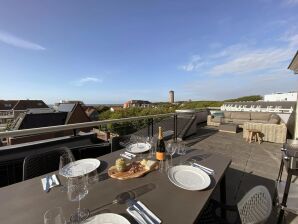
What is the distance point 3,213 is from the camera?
0.80 metres

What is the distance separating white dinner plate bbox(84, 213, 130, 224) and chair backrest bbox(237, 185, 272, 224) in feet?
2.30

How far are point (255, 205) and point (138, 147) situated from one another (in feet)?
3.94

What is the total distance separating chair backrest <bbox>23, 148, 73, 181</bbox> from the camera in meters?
1.49

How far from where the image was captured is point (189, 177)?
1.21 metres

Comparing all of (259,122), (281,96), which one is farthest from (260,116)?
(281,96)

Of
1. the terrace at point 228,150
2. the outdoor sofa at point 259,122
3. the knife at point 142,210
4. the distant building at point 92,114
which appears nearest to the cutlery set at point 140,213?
the knife at point 142,210

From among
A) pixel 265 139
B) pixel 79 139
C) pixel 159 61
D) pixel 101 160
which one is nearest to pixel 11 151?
pixel 79 139

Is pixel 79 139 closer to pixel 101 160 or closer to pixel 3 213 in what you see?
pixel 101 160

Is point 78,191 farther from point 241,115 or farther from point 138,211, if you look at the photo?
point 241,115

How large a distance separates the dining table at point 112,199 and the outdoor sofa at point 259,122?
506cm

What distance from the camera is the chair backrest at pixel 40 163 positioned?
149cm

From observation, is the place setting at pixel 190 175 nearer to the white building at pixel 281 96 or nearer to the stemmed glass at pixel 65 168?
the stemmed glass at pixel 65 168

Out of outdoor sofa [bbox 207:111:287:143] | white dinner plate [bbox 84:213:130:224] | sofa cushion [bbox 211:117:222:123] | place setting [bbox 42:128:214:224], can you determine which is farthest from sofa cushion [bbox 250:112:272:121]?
white dinner plate [bbox 84:213:130:224]

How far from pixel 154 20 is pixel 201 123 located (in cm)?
554
